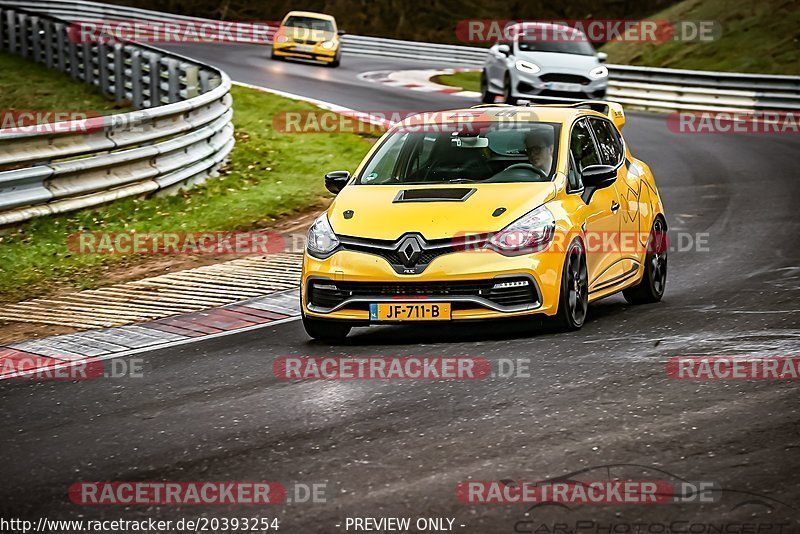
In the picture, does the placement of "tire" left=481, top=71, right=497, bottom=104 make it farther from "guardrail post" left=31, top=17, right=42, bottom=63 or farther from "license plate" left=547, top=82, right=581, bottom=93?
"guardrail post" left=31, top=17, right=42, bottom=63

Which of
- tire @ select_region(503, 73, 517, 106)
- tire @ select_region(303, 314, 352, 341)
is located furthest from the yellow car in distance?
tire @ select_region(303, 314, 352, 341)

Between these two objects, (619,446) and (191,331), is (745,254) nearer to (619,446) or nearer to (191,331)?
(191,331)

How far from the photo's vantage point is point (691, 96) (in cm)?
3272

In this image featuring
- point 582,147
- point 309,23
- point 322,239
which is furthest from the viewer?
point 309,23

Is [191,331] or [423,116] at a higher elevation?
[423,116]

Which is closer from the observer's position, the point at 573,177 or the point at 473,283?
the point at 473,283

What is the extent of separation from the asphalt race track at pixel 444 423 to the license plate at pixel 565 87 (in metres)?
15.8

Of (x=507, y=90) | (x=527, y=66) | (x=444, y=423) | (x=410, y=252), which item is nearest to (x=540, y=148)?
(x=410, y=252)

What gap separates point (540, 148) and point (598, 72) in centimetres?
1760

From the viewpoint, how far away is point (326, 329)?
9.83 m

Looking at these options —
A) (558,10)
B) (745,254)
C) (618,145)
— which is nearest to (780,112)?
(745,254)

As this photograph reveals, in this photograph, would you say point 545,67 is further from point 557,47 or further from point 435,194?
point 435,194

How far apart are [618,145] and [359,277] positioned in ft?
10.7

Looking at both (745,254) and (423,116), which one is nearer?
(423,116)
